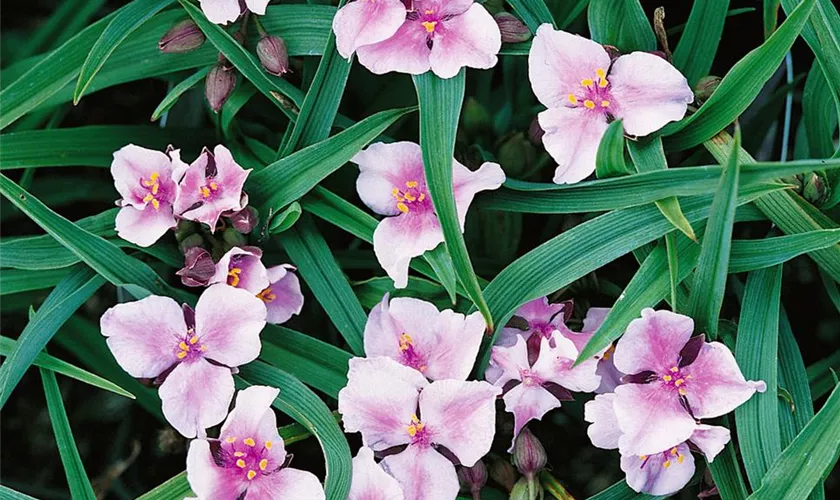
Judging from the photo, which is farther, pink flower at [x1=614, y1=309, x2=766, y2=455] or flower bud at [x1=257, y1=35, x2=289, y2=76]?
flower bud at [x1=257, y1=35, x2=289, y2=76]

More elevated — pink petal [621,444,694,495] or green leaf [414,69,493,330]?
green leaf [414,69,493,330]

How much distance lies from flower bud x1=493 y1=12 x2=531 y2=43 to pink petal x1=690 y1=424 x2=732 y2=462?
485mm

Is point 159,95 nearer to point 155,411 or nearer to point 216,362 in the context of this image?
point 155,411

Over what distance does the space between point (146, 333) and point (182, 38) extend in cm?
36

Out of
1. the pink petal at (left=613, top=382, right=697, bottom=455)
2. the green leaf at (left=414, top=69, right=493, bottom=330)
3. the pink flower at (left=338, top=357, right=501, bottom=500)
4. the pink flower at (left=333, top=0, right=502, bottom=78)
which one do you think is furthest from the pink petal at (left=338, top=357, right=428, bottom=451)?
the pink flower at (left=333, top=0, right=502, bottom=78)

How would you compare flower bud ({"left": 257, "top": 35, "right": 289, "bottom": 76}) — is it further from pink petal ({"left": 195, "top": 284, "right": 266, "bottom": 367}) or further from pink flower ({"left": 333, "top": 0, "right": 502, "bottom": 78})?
pink petal ({"left": 195, "top": 284, "right": 266, "bottom": 367})

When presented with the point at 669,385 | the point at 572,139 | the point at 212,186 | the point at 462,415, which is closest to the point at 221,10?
the point at 212,186

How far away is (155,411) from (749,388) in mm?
800

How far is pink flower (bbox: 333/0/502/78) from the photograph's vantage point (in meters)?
0.97

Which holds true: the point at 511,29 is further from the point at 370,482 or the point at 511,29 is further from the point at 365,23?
the point at 370,482

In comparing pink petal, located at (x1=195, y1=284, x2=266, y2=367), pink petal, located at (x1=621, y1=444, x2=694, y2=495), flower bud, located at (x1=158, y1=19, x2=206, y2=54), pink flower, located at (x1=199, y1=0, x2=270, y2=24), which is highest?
flower bud, located at (x1=158, y1=19, x2=206, y2=54)

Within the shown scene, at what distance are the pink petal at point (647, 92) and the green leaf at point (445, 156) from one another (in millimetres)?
183

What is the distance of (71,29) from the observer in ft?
4.45

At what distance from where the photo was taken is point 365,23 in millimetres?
974
